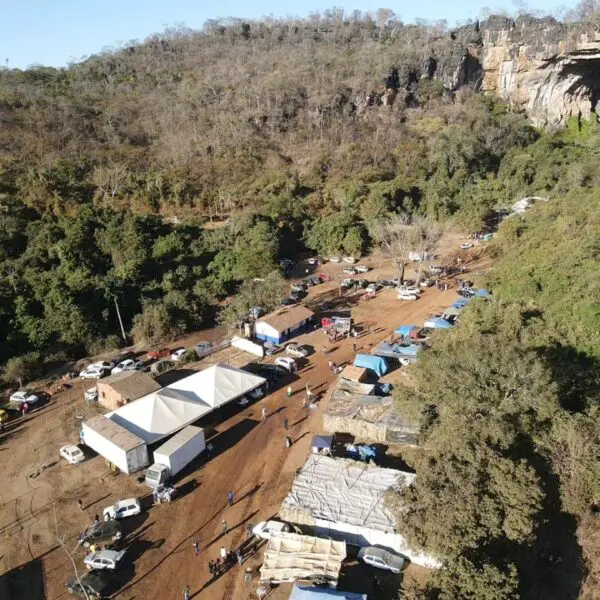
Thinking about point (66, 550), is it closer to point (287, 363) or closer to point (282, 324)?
point (287, 363)

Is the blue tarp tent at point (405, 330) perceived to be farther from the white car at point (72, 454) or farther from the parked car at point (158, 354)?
the white car at point (72, 454)

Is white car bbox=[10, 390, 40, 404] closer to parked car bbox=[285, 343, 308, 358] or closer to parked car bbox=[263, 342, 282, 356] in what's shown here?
parked car bbox=[263, 342, 282, 356]

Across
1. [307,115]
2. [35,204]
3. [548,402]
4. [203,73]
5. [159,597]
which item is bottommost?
[159,597]

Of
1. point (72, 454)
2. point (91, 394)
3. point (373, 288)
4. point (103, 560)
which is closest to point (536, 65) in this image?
point (373, 288)

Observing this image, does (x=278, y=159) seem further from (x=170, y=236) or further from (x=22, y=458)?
(x=22, y=458)

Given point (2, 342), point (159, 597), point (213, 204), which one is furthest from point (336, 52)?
point (159, 597)

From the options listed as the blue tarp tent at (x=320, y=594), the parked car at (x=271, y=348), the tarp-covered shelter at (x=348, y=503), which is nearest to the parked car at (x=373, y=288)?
the parked car at (x=271, y=348)
